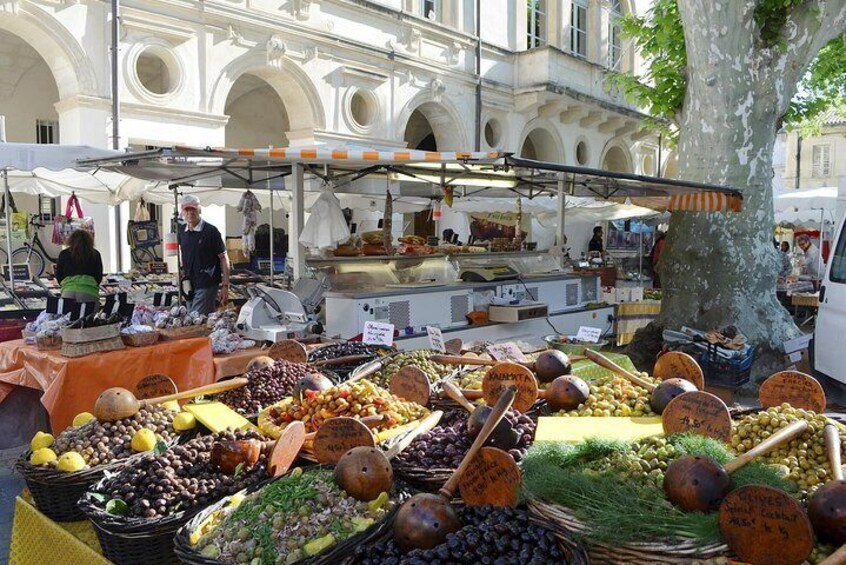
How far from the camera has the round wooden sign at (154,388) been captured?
3928 mm

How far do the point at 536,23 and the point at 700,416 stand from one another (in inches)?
811

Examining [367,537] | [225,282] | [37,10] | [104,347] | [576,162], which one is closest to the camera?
[367,537]

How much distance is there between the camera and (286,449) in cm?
302

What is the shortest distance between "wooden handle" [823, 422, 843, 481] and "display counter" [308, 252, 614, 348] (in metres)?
4.48

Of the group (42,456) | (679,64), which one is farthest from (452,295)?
(679,64)

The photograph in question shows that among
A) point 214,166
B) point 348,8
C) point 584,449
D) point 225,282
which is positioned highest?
point 348,8

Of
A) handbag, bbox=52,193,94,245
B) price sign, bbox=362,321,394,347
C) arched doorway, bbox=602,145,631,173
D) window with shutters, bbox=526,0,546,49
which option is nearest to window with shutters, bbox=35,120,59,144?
handbag, bbox=52,193,94,245

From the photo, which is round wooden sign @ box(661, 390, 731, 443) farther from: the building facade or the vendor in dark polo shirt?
the building facade

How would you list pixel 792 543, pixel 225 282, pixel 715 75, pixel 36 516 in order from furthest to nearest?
pixel 715 75, pixel 225 282, pixel 36 516, pixel 792 543

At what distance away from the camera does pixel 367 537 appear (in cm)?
232

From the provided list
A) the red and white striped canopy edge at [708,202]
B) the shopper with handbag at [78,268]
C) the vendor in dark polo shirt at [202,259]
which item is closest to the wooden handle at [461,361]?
the vendor in dark polo shirt at [202,259]

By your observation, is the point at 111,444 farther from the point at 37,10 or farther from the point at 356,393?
the point at 37,10

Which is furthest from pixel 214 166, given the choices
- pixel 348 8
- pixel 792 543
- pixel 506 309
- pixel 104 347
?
pixel 348 8

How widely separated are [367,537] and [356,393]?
1223mm
